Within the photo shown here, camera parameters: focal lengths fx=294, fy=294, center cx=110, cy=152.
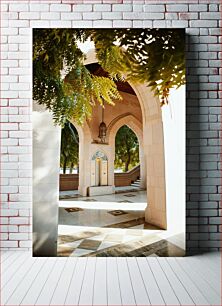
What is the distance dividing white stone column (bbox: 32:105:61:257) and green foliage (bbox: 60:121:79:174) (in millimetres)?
41

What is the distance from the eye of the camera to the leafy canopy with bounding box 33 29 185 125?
238 centimetres

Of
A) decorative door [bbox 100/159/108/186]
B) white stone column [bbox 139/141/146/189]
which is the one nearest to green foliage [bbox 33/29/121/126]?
decorative door [bbox 100/159/108/186]

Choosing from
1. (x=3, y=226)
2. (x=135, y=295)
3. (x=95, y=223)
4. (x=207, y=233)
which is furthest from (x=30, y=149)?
(x=207, y=233)

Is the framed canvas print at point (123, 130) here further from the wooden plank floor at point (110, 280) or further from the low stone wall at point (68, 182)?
the wooden plank floor at point (110, 280)

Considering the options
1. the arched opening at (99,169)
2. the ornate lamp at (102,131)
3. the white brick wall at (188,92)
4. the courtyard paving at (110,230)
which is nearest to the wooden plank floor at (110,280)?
the courtyard paving at (110,230)

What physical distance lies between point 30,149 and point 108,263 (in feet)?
3.61

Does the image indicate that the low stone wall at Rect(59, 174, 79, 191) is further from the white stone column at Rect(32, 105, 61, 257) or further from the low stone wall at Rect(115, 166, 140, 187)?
the low stone wall at Rect(115, 166, 140, 187)

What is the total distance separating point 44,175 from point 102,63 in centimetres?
104

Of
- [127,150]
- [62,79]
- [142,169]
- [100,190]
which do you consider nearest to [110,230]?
[100,190]

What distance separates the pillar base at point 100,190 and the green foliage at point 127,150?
193 millimetres

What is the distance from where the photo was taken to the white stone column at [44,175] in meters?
2.42

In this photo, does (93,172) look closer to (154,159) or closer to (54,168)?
(54,168)

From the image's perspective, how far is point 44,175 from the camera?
7.95ft

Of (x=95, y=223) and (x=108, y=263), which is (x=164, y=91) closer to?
(x=95, y=223)
